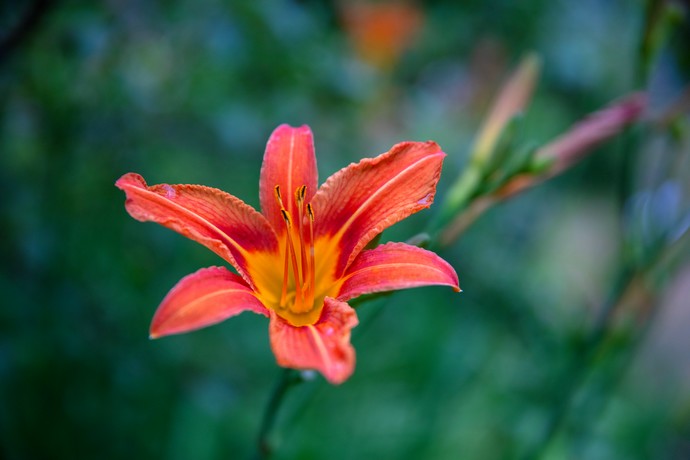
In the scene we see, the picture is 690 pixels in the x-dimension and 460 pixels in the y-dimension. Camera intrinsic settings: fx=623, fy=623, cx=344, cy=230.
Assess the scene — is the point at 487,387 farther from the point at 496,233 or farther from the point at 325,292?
the point at 325,292

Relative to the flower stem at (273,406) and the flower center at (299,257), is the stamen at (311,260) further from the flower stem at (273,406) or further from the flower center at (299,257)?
the flower stem at (273,406)

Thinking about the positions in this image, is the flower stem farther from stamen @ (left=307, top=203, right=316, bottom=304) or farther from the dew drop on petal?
the dew drop on petal

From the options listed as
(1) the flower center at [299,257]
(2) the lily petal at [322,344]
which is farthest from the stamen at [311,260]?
(2) the lily petal at [322,344]

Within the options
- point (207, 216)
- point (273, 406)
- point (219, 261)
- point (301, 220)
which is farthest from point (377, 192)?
point (219, 261)

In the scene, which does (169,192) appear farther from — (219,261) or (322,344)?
(219,261)

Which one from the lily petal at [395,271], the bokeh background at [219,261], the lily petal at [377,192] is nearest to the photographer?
the lily petal at [395,271]

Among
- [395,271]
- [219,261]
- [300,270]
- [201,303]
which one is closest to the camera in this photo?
[201,303]

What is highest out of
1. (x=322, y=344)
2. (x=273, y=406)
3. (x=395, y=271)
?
(x=395, y=271)
